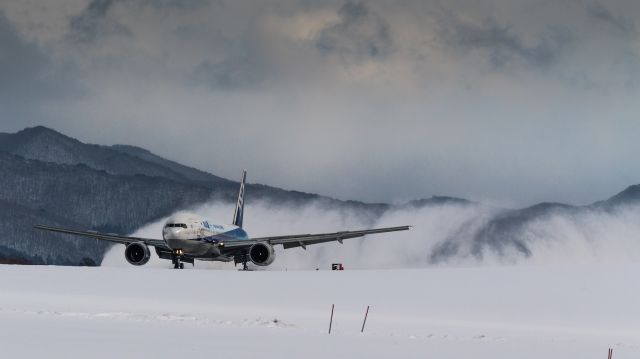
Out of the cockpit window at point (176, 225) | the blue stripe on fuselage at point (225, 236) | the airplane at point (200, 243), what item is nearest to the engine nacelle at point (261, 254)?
A: the airplane at point (200, 243)

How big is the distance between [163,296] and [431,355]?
3739cm

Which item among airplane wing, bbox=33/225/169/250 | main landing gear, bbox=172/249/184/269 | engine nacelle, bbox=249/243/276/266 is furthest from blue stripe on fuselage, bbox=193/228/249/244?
airplane wing, bbox=33/225/169/250

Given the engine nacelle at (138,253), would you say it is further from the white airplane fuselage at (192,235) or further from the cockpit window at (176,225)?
the cockpit window at (176,225)

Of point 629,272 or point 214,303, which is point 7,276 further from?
point 629,272

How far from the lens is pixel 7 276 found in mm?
87812

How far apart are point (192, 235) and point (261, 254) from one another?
27.9 feet

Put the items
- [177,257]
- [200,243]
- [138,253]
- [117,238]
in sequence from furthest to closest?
1. [117,238]
2. [138,253]
3. [177,257]
4. [200,243]

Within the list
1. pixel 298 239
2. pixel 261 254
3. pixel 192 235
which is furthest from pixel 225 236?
Answer: pixel 298 239

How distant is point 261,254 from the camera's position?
410 ft

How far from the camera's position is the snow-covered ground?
43125 mm

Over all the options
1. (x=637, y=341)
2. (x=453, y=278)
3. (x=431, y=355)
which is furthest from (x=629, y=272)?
(x=431, y=355)

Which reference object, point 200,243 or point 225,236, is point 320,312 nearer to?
point 200,243

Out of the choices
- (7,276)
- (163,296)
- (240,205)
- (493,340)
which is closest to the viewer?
(493,340)

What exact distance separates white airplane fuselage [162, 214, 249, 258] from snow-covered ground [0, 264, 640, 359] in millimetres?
22466
